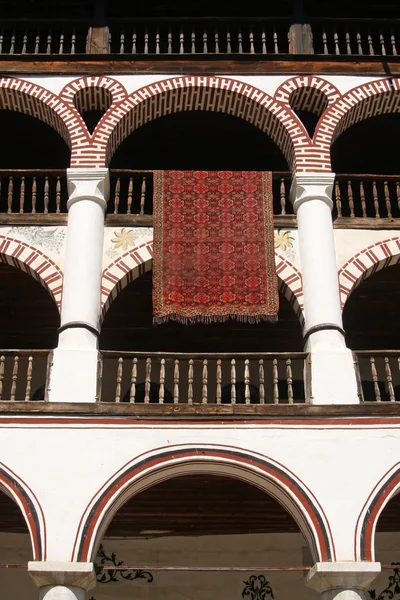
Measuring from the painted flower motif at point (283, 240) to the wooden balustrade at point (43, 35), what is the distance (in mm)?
3514

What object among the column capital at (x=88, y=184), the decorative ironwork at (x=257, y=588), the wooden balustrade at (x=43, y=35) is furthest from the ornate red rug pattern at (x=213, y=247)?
the decorative ironwork at (x=257, y=588)

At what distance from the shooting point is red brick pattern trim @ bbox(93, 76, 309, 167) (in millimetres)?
11016

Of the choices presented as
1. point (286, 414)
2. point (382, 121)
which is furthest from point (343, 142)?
point (286, 414)

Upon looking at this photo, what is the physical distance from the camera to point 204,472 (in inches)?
359

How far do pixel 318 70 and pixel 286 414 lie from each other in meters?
4.64

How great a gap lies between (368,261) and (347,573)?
3587mm

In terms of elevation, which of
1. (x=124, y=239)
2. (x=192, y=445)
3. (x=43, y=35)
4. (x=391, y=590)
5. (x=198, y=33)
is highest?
(x=198, y=33)

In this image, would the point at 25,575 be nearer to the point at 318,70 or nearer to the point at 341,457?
the point at 341,457

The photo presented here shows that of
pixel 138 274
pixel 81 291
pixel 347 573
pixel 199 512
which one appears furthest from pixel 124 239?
pixel 347 573

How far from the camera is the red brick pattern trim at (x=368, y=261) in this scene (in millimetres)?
10258

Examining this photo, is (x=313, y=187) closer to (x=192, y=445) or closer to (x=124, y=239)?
(x=124, y=239)

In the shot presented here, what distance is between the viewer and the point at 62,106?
11141 millimetres

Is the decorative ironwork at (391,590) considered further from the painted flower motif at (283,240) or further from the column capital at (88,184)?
the column capital at (88,184)

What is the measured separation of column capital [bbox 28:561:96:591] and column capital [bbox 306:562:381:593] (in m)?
2.11
